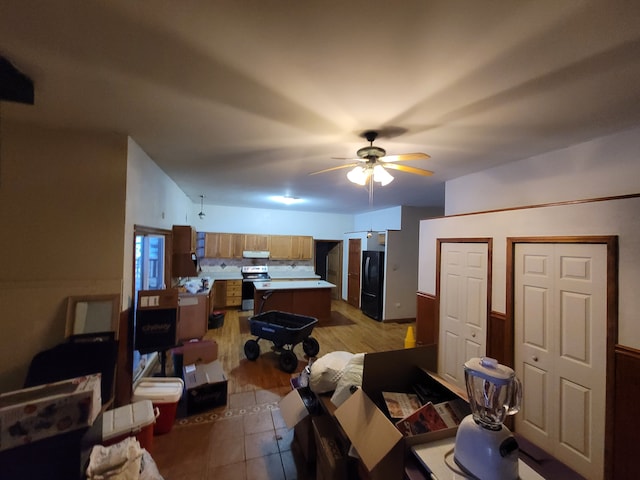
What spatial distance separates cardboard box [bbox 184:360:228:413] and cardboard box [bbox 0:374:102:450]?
943 mm

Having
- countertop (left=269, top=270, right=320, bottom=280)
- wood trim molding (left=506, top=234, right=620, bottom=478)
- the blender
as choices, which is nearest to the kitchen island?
countertop (left=269, top=270, right=320, bottom=280)

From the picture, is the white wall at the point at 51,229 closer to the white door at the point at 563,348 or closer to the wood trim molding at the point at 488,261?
the wood trim molding at the point at 488,261

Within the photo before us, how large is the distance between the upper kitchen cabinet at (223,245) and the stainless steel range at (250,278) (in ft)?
1.50

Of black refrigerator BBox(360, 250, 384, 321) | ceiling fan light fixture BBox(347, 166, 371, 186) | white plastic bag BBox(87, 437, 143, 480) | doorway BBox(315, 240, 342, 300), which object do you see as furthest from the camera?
doorway BBox(315, 240, 342, 300)

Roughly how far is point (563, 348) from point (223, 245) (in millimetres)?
6276

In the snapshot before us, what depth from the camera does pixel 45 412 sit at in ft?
5.19

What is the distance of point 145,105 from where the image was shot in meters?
1.76

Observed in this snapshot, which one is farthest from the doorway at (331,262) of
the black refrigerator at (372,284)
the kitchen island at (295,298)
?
the kitchen island at (295,298)

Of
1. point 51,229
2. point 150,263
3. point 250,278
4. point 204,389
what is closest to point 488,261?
point 204,389

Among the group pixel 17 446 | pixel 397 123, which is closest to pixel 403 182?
pixel 397 123

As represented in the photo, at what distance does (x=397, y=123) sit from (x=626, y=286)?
6.20 feet

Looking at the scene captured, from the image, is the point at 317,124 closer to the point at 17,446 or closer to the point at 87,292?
the point at 87,292

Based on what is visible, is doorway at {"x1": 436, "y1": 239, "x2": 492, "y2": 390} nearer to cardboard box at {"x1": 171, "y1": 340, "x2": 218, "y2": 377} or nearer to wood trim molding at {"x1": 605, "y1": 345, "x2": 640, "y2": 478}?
wood trim molding at {"x1": 605, "y1": 345, "x2": 640, "y2": 478}

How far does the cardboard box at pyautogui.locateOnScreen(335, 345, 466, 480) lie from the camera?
1.16m
